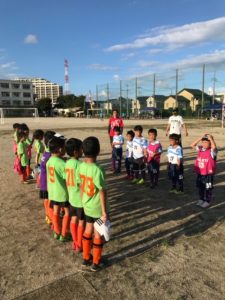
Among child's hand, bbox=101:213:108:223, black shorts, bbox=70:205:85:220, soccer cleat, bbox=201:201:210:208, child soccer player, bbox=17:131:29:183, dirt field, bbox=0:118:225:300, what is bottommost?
dirt field, bbox=0:118:225:300

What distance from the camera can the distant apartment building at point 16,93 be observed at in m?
123

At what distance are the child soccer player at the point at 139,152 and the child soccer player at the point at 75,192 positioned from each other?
3935mm

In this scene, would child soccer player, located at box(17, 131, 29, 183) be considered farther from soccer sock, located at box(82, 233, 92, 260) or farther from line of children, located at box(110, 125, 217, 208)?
soccer sock, located at box(82, 233, 92, 260)

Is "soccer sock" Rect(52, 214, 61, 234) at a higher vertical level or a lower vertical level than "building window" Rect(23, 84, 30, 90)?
lower

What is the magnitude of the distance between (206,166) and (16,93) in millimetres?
128399

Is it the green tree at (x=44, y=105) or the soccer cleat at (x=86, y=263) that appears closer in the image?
the soccer cleat at (x=86, y=263)

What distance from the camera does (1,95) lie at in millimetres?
121688

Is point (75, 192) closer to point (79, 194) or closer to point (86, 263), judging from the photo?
point (79, 194)

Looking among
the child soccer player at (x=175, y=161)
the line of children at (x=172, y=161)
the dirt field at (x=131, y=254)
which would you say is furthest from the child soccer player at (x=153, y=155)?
the dirt field at (x=131, y=254)

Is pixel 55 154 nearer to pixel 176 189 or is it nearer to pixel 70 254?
pixel 70 254

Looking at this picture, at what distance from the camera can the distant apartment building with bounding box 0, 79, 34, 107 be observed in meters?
123

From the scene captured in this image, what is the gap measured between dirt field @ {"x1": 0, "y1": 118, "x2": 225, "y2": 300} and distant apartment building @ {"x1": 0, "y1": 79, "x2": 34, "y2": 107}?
404 ft

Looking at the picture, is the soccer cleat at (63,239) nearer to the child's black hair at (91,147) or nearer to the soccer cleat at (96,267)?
the soccer cleat at (96,267)

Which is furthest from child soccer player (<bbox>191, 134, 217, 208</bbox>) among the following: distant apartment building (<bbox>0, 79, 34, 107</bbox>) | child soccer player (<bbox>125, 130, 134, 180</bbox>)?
distant apartment building (<bbox>0, 79, 34, 107</bbox>)
